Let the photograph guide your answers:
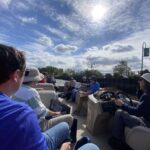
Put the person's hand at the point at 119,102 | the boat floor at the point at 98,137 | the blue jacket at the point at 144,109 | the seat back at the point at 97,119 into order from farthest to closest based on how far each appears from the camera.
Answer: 1. the seat back at the point at 97,119
2. the boat floor at the point at 98,137
3. the person's hand at the point at 119,102
4. the blue jacket at the point at 144,109

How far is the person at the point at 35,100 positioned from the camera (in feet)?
8.43

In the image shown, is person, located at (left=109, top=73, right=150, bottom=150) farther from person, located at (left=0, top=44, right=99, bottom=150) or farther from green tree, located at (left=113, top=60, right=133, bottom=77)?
green tree, located at (left=113, top=60, right=133, bottom=77)

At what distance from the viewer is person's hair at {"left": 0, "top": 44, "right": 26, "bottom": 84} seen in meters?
1.20

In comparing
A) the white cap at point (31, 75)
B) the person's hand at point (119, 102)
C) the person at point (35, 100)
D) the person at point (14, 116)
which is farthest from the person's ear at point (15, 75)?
the person's hand at point (119, 102)

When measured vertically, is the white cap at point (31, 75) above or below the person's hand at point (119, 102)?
above

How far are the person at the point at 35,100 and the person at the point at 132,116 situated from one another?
90cm

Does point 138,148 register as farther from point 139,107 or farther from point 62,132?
point 62,132

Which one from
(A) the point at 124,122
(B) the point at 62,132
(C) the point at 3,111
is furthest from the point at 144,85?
(C) the point at 3,111

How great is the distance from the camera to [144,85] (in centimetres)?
367

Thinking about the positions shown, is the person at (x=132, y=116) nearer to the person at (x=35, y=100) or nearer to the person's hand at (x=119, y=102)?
the person's hand at (x=119, y=102)

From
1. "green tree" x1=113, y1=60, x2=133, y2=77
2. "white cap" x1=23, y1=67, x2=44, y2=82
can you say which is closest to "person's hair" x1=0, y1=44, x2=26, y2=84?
"white cap" x1=23, y1=67, x2=44, y2=82

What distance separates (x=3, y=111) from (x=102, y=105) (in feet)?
11.1

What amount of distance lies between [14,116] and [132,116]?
2861mm

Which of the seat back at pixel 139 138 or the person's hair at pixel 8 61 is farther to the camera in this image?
the seat back at pixel 139 138
